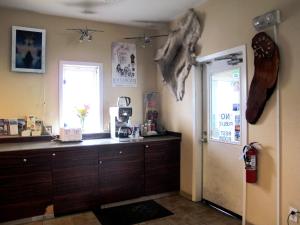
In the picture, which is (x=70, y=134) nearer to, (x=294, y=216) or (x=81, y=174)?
(x=81, y=174)

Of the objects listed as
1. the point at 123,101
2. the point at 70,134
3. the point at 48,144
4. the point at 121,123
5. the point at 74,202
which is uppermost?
the point at 123,101

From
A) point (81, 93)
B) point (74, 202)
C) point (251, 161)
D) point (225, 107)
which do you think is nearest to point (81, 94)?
point (81, 93)

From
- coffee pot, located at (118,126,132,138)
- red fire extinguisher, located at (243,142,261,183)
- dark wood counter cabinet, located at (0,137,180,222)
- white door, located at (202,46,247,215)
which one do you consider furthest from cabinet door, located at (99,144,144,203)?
red fire extinguisher, located at (243,142,261,183)

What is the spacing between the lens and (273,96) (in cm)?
249

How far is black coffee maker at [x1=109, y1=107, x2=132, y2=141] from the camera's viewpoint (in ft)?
12.1

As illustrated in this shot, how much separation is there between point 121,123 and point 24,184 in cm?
147

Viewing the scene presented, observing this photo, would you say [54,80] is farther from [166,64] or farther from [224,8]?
[224,8]

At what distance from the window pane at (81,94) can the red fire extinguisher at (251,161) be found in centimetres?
224

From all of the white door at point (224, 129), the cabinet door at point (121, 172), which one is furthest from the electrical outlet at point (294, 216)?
the cabinet door at point (121, 172)

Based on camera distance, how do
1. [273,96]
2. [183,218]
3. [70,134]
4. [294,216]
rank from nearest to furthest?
1. [294,216]
2. [273,96]
3. [183,218]
4. [70,134]

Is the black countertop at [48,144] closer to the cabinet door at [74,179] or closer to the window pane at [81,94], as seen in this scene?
the cabinet door at [74,179]

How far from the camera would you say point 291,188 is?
2334 mm

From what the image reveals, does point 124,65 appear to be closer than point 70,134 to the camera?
No

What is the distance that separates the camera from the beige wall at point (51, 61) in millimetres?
3432
